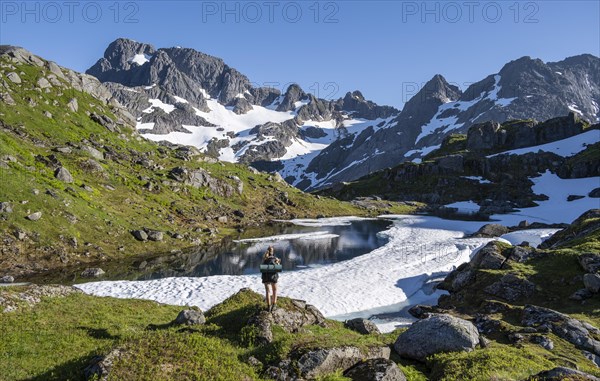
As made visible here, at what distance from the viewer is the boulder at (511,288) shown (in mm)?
32562

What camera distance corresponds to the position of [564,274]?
33656mm

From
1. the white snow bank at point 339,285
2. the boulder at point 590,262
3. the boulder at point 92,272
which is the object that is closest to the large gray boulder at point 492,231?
the white snow bank at point 339,285

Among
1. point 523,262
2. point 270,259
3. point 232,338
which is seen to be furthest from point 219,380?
point 523,262

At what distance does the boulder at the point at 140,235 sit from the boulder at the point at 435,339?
5693 centimetres

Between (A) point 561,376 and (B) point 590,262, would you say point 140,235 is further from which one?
(A) point 561,376

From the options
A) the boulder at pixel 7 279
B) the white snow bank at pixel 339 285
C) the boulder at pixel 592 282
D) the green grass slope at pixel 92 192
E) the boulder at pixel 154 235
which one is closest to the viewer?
the boulder at pixel 592 282

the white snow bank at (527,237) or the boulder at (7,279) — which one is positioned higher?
the boulder at (7,279)

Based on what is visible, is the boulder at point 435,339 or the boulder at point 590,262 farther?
the boulder at point 590,262

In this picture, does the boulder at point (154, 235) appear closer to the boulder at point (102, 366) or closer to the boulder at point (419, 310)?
the boulder at point (419, 310)

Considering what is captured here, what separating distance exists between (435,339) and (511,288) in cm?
2047

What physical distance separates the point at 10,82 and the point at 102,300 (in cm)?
10877

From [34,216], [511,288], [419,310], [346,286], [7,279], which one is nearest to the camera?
[511,288]

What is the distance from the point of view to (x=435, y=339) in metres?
17.4

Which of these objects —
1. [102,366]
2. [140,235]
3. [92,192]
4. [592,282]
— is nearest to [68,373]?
[102,366]
